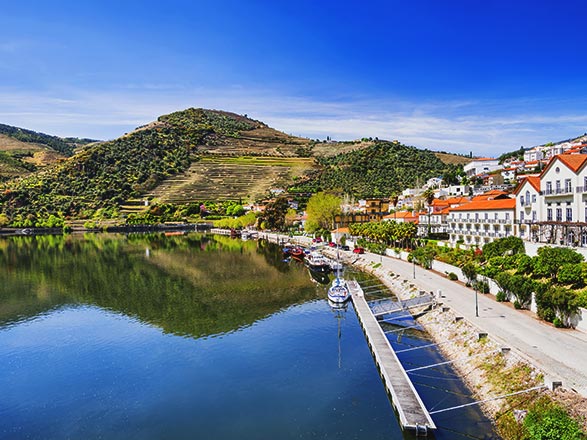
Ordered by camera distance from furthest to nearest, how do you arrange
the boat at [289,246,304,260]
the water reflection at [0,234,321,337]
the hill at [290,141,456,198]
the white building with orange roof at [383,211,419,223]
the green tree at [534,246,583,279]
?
the hill at [290,141,456,198] → the white building with orange roof at [383,211,419,223] → the boat at [289,246,304,260] → the water reflection at [0,234,321,337] → the green tree at [534,246,583,279]

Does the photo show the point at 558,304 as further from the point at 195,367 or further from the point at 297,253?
the point at 297,253

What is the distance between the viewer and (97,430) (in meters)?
21.7

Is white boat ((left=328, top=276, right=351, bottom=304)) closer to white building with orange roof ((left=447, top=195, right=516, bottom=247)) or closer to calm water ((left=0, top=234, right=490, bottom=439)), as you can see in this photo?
calm water ((left=0, top=234, right=490, bottom=439))

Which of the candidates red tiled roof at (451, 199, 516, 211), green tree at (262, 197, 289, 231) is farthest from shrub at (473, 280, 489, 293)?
green tree at (262, 197, 289, 231)

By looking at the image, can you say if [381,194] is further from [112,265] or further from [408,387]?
[408,387]

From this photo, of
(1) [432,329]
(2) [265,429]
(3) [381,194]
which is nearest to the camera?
(2) [265,429]

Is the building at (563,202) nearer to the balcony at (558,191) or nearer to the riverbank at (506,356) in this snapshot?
the balcony at (558,191)

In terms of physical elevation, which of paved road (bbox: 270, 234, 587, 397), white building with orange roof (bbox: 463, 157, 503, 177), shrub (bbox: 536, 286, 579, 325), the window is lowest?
paved road (bbox: 270, 234, 587, 397)

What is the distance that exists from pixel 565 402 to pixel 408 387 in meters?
6.58

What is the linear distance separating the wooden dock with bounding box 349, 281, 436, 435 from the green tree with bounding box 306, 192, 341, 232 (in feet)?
234

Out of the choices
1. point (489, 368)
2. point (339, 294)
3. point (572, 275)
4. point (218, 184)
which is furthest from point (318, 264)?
point (218, 184)

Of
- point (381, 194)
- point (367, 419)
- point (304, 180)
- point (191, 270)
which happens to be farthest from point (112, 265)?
point (304, 180)

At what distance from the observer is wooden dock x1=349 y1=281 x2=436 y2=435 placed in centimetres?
1934

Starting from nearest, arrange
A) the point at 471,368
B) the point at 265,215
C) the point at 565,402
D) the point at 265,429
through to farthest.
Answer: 1. the point at 565,402
2. the point at 265,429
3. the point at 471,368
4. the point at 265,215
